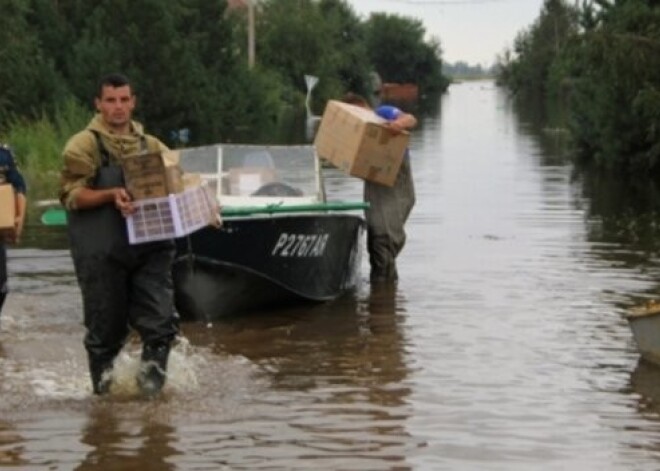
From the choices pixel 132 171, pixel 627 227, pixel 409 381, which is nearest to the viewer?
pixel 132 171

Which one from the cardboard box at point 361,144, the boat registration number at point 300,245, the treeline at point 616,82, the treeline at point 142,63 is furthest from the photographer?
the treeline at point 142,63

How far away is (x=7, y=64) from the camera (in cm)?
3475

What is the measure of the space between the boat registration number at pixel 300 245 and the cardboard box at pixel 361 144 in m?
1.08

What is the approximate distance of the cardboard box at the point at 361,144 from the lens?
14891mm

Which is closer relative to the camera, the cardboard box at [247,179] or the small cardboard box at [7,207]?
the small cardboard box at [7,207]

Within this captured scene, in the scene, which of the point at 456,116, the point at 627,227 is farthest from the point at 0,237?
the point at 456,116

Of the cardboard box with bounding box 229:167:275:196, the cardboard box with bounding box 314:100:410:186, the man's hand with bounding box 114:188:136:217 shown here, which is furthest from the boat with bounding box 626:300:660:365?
the cardboard box with bounding box 229:167:275:196

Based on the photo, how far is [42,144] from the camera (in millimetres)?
29953

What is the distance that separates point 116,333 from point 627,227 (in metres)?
13.9

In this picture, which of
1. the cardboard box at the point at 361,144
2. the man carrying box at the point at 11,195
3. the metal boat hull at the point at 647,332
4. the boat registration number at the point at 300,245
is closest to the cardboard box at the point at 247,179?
the cardboard box at the point at 361,144

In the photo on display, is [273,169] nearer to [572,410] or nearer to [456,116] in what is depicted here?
[572,410]

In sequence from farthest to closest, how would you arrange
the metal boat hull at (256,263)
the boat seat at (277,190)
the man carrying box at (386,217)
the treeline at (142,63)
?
the treeline at (142,63), the man carrying box at (386,217), the boat seat at (277,190), the metal boat hull at (256,263)

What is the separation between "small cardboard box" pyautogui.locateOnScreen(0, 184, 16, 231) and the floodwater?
963 mm

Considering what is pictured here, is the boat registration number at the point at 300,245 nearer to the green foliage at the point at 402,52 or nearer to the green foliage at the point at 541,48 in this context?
the green foliage at the point at 541,48
